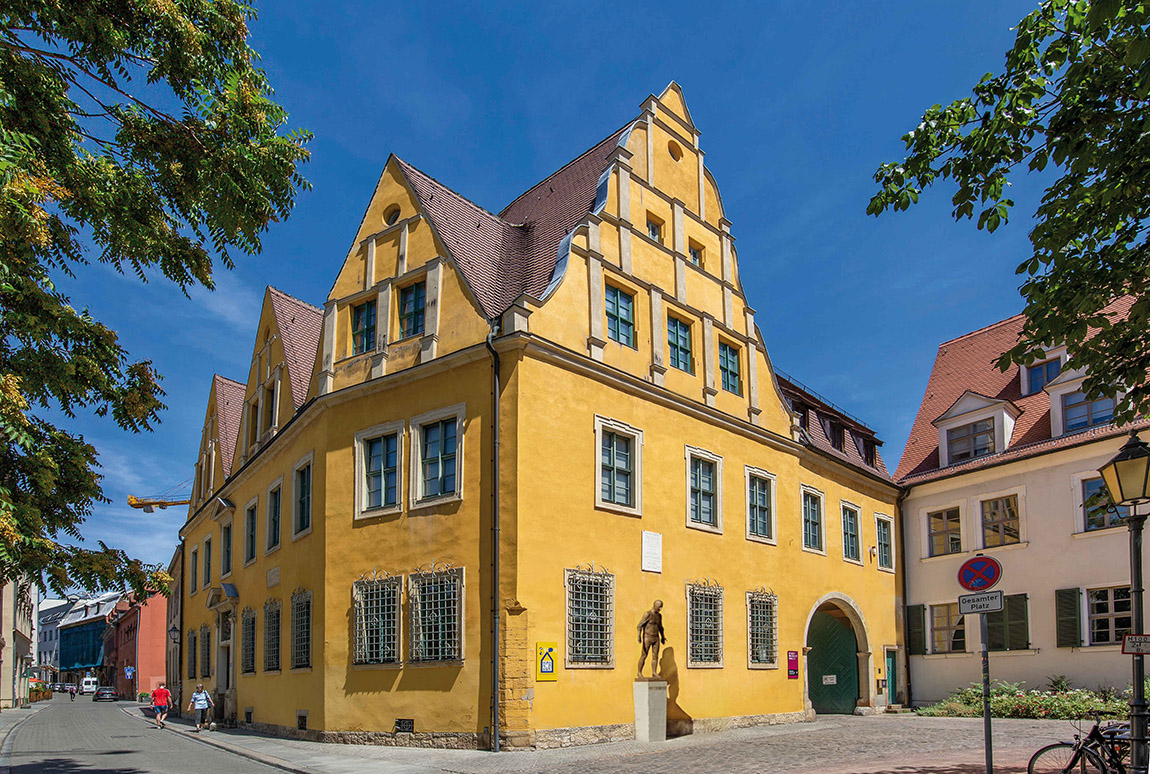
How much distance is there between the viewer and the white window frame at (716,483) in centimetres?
2148

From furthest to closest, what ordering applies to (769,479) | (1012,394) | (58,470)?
(1012,394) < (769,479) < (58,470)

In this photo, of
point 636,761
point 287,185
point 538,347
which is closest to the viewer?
point 287,185

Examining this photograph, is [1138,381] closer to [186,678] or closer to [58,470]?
[58,470]

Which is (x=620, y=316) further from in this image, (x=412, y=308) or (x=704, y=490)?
(x=704, y=490)

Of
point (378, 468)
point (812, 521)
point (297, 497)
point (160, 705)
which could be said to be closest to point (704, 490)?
point (812, 521)

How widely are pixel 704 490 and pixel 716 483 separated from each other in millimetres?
453

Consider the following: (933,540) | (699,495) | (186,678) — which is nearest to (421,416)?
(699,495)

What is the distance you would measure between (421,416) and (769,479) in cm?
1023

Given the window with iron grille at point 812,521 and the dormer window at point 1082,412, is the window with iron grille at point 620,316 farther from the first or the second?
the dormer window at point 1082,412

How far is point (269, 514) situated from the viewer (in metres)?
25.5

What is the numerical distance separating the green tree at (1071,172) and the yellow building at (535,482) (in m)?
9.61

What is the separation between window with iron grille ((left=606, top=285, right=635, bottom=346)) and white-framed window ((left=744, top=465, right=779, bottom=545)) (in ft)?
17.6

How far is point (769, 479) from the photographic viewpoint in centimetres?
2491

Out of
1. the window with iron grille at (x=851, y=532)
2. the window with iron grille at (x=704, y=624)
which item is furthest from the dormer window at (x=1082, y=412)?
the window with iron grille at (x=704, y=624)
